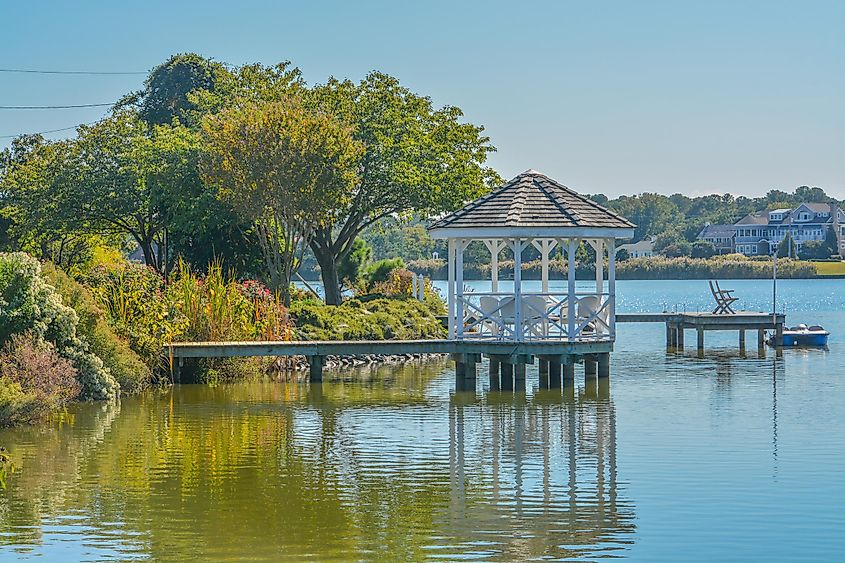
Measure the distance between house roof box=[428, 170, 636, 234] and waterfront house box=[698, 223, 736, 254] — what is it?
120748mm

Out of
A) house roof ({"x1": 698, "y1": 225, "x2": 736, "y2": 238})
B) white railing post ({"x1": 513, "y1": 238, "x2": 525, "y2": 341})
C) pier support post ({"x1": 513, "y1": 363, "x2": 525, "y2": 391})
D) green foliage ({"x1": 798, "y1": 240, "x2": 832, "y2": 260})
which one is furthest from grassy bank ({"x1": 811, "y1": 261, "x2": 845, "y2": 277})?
white railing post ({"x1": 513, "y1": 238, "x2": 525, "y2": 341})

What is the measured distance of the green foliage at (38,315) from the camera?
23.8 metres

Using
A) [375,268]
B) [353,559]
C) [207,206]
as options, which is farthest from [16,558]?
[375,268]

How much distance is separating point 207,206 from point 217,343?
9.36 metres

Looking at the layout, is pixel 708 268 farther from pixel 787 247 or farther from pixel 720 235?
pixel 720 235

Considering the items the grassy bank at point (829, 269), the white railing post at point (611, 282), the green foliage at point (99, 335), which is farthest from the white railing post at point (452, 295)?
the grassy bank at point (829, 269)

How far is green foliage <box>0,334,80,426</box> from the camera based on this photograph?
21.5 m

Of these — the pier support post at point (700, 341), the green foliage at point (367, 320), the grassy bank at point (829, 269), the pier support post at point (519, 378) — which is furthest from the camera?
the grassy bank at point (829, 269)

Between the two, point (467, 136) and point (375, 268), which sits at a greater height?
point (467, 136)

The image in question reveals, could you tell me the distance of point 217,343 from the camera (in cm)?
2825

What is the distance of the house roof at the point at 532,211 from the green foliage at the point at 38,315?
25.3 ft

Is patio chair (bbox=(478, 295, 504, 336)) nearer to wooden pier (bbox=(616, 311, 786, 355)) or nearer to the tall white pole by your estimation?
the tall white pole

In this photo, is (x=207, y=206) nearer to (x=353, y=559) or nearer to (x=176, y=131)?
(x=176, y=131)

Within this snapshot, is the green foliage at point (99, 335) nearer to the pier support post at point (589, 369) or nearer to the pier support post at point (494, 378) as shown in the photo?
the pier support post at point (494, 378)
